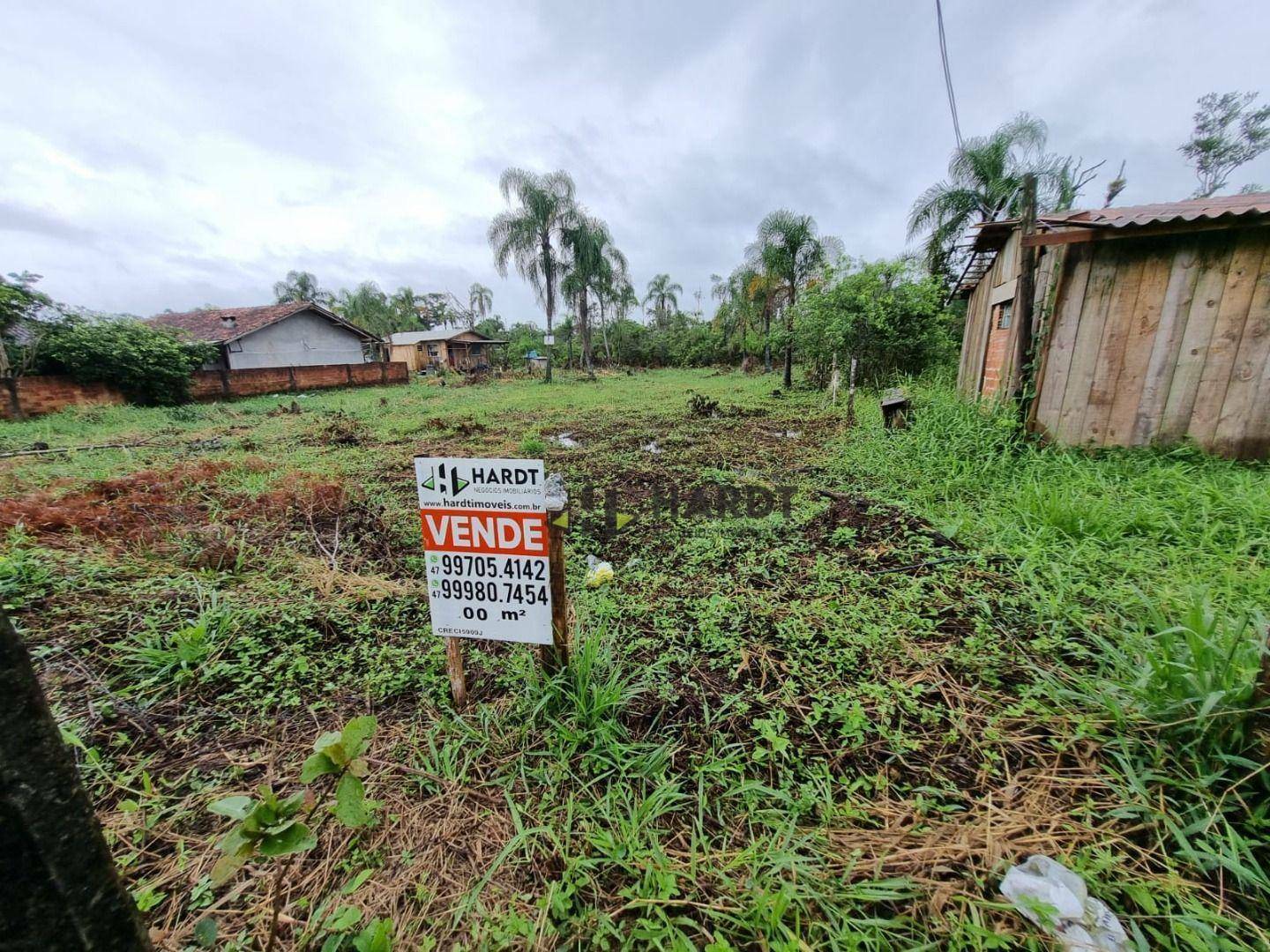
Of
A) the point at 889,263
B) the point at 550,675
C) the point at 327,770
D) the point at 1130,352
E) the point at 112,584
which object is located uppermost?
the point at 889,263

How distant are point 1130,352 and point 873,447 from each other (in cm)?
220

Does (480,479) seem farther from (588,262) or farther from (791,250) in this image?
(588,262)

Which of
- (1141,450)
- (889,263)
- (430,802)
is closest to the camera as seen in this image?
(430,802)

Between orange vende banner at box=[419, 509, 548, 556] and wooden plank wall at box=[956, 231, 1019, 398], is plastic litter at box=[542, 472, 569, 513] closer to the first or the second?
orange vende banner at box=[419, 509, 548, 556]

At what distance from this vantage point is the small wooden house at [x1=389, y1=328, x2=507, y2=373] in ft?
88.4

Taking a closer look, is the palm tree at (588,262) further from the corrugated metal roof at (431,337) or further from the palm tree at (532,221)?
the corrugated metal roof at (431,337)

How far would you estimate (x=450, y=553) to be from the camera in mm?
1774

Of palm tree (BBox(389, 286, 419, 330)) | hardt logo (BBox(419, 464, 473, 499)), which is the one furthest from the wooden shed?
palm tree (BBox(389, 286, 419, 330))

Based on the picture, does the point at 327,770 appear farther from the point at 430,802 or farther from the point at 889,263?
the point at 889,263

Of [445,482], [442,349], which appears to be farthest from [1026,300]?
[442,349]

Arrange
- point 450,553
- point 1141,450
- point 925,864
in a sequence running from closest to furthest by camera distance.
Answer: point 925,864 < point 450,553 < point 1141,450

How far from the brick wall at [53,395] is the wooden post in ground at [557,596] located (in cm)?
1403

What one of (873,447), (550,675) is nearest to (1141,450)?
(873,447)

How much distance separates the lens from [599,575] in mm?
2898
